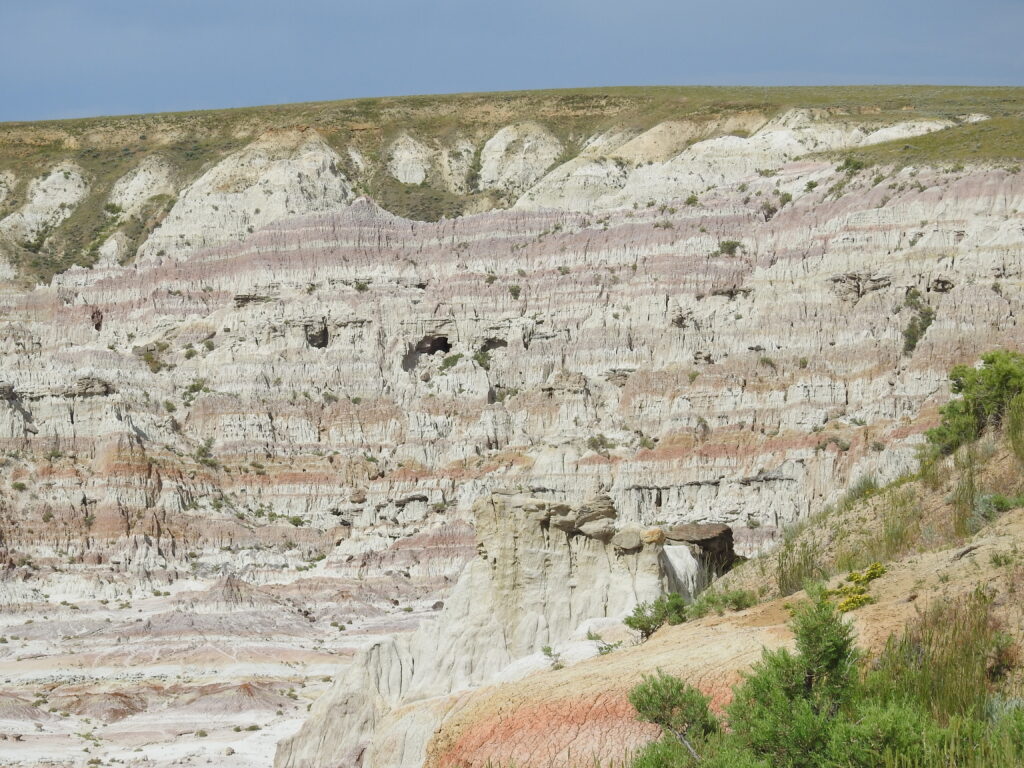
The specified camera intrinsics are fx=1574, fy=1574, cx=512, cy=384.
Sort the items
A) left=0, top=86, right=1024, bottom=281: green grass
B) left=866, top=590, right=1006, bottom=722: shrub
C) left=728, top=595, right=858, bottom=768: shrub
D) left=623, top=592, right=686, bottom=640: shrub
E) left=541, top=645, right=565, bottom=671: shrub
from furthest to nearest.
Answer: left=0, top=86, right=1024, bottom=281: green grass, left=623, top=592, right=686, bottom=640: shrub, left=541, top=645, right=565, bottom=671: shrub, left=866, top=590, right=1006, bottom=722: shrub, left=728, top=595, right=858, bottom=768: shrub

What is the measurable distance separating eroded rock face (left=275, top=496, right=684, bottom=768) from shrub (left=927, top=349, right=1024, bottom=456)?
6.22m

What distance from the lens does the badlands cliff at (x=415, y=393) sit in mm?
65250

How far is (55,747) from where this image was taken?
4788 cm

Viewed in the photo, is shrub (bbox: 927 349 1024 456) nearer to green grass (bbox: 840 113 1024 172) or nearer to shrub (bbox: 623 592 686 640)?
shrub (bbox: 623 592 686 640)

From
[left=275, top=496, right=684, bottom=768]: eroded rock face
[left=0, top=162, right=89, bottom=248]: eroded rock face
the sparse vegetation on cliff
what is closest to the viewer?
the sparse vegetation on cliff

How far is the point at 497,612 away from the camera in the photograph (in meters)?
31.5

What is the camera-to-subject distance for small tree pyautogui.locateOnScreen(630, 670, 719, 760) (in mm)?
17094

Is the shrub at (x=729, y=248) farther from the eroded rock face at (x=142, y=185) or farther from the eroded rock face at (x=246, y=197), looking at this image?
the eroded rock face at (x=142, y=185)

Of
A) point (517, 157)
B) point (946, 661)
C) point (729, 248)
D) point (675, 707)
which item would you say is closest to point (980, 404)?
point (946, 661)

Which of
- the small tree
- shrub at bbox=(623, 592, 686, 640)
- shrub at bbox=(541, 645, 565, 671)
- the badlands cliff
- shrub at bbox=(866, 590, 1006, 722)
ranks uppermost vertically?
shrub at bbox=(866, 590, 1006, 722)

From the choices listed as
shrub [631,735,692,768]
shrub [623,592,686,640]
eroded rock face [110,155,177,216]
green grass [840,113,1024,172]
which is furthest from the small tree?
eroded rock face [110,155,177,216]

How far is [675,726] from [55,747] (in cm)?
3520

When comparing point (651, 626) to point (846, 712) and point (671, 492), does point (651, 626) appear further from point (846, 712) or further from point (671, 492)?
point (671, 492)

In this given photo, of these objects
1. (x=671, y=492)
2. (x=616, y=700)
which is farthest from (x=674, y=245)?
(x=616, y=700)
